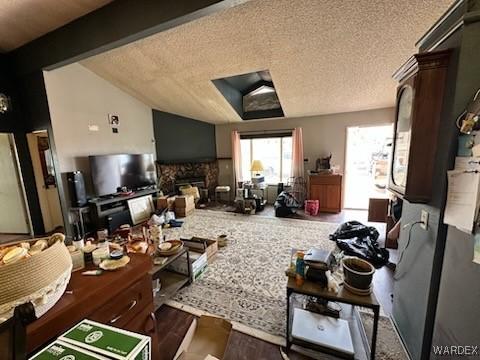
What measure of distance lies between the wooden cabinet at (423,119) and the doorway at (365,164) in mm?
3897

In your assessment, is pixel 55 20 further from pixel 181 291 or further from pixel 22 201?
pixel 181 291

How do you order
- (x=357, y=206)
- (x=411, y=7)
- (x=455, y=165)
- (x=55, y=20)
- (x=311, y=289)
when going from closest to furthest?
(x=455, y=165) → (x=311, y=289) → (x=411, y=7) → (x=55, y=20) → (x=357, y=206)

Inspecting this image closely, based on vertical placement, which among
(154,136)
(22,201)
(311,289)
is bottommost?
(311,289)

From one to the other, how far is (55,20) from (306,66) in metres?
3.18

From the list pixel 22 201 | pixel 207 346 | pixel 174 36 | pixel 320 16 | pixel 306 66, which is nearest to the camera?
pixel 207 346

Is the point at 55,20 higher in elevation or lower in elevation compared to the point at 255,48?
higher

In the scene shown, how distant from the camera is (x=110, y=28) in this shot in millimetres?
2186

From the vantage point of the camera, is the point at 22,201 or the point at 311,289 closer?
the point at 311,289

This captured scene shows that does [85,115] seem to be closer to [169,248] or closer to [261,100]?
[169,248]

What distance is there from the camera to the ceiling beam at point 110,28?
1.81 meters

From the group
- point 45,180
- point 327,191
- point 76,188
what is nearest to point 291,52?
point 327,191

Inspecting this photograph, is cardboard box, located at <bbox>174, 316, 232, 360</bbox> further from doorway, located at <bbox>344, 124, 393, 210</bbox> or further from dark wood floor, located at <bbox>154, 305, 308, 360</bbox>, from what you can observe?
doorway, located at <bbox>344, 124, 393, 210</bbox>

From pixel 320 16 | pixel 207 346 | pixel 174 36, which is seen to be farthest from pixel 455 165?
pixel 174 36

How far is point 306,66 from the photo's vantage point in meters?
2.98
